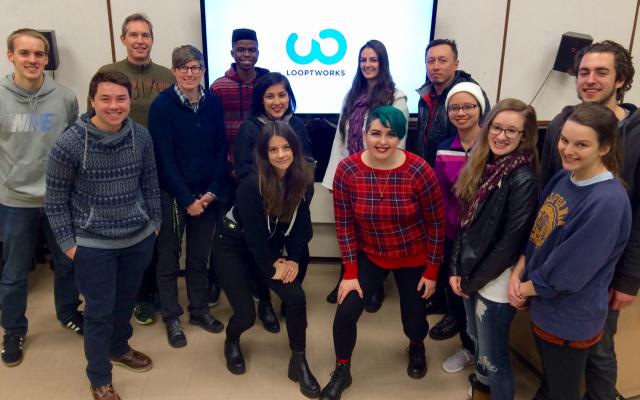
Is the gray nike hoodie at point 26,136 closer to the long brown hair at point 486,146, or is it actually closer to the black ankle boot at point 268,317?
the black ankle boot at point 268,317

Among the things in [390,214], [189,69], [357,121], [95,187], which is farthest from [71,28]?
[390,214]

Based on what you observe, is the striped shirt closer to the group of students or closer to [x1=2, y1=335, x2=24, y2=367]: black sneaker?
the group of students

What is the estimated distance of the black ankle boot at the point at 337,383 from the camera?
2.11 metres

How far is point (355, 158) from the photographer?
206 cm

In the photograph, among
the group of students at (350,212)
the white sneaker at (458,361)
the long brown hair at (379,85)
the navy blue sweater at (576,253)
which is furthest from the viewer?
the long brown hair at (379,85)

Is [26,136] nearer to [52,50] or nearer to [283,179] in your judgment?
[52,50]

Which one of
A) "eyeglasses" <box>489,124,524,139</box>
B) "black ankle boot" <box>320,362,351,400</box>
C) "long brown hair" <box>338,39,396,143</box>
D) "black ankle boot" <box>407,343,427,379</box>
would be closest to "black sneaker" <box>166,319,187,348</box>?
"black ankle boot" <box>320,362,351,400</box>

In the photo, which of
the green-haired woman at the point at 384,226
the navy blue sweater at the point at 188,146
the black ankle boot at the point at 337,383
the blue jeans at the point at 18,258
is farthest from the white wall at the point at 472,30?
the black ankle boot at the point at 337,383

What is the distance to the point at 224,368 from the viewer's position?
7.70 ft

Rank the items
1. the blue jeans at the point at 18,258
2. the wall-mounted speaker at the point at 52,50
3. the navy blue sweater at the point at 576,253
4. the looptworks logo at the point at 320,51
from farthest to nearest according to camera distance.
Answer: the looptworks logo at the point at 320,51 < the wall-mounted speaker at the point at 52,50 < the blue jeans at the point at 18,258 < the navy blue sweater at the point at 576,253

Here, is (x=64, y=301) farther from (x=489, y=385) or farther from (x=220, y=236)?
(x=489, y=385)

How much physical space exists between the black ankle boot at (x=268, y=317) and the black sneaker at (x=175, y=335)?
0.43 m

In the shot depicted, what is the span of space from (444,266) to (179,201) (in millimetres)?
1427

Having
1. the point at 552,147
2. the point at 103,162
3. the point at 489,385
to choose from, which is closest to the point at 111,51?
the point at 103,162
